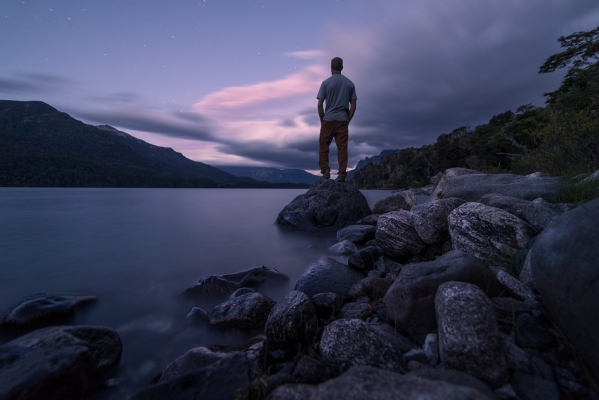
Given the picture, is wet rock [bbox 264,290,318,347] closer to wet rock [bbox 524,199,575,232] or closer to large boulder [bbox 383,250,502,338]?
large boulder [bbox 383,250,502,338]

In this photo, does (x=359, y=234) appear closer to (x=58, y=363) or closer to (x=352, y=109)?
(x=352, y=109)

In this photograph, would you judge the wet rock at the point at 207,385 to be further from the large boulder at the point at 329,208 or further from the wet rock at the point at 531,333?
the large boulder at the point at 329,208

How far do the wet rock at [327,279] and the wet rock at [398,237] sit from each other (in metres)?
0.93

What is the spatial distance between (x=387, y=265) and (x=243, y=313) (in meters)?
2.85

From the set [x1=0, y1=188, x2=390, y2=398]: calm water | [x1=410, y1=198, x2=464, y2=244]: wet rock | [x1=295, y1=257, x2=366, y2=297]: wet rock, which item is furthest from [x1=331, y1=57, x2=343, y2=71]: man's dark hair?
[x1=295, y1=257, x2=366, y2=297]: wet rock

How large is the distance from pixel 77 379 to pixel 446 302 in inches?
138

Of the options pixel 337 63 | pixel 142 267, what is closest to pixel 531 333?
pixel 142 267

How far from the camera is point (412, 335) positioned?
2.75m

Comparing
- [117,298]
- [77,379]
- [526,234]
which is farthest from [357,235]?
[77,379]

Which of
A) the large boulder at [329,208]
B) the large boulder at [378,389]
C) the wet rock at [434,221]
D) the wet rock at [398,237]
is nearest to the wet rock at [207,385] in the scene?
the large boulder at [378,389]

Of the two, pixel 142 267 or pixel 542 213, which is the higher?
pixel 542 213

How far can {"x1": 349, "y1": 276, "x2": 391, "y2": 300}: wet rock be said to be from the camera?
3.85 m

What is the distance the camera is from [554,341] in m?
2.20

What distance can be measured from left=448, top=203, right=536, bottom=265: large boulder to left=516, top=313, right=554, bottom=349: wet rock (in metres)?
1.46
